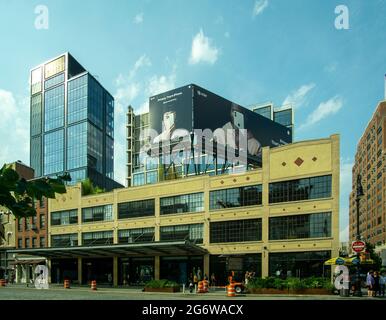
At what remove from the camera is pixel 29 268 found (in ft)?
246

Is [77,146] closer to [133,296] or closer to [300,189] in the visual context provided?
[300,189]

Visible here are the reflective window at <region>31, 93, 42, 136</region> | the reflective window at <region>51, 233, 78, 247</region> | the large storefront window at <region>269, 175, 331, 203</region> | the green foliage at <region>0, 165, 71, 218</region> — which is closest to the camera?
the green foliage at <region>0, 165, 71, 218</region>

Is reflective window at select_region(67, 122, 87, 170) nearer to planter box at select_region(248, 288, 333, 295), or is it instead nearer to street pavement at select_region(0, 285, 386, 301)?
street pavement at select_region(0, 285, 386, 301)

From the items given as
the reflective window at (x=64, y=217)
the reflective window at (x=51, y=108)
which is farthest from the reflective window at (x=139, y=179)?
the reflective window at (x=51, y=108)

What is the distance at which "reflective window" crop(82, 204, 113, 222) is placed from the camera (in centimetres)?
6525

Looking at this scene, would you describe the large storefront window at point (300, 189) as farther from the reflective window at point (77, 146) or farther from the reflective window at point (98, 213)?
the reflective window at point (77, 146)

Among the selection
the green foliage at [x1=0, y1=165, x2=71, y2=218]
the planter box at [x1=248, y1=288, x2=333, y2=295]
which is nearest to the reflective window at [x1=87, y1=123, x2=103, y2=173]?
the planter box at [x1=248, y1=288, x2=333, y2=295]

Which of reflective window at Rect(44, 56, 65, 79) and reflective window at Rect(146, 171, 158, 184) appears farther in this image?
reflective window at Rect(146, 171, 158, 184)

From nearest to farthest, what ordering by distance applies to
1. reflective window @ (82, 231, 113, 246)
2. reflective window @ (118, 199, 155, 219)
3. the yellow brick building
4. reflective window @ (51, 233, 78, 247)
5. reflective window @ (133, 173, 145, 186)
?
the yellow brick building < reflective window @ (118, 199, 155, 219) < reflective window @ (82, 231, 113, 246) < reflective window @ (51, 233, 78, 247) < reflective window @ (133, 173, 145, 186)

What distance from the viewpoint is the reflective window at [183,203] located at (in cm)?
5559

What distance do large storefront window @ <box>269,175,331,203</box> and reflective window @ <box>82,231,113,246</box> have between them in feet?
86.5

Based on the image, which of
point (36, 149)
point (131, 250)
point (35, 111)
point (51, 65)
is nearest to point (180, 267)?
point (131, 250)
